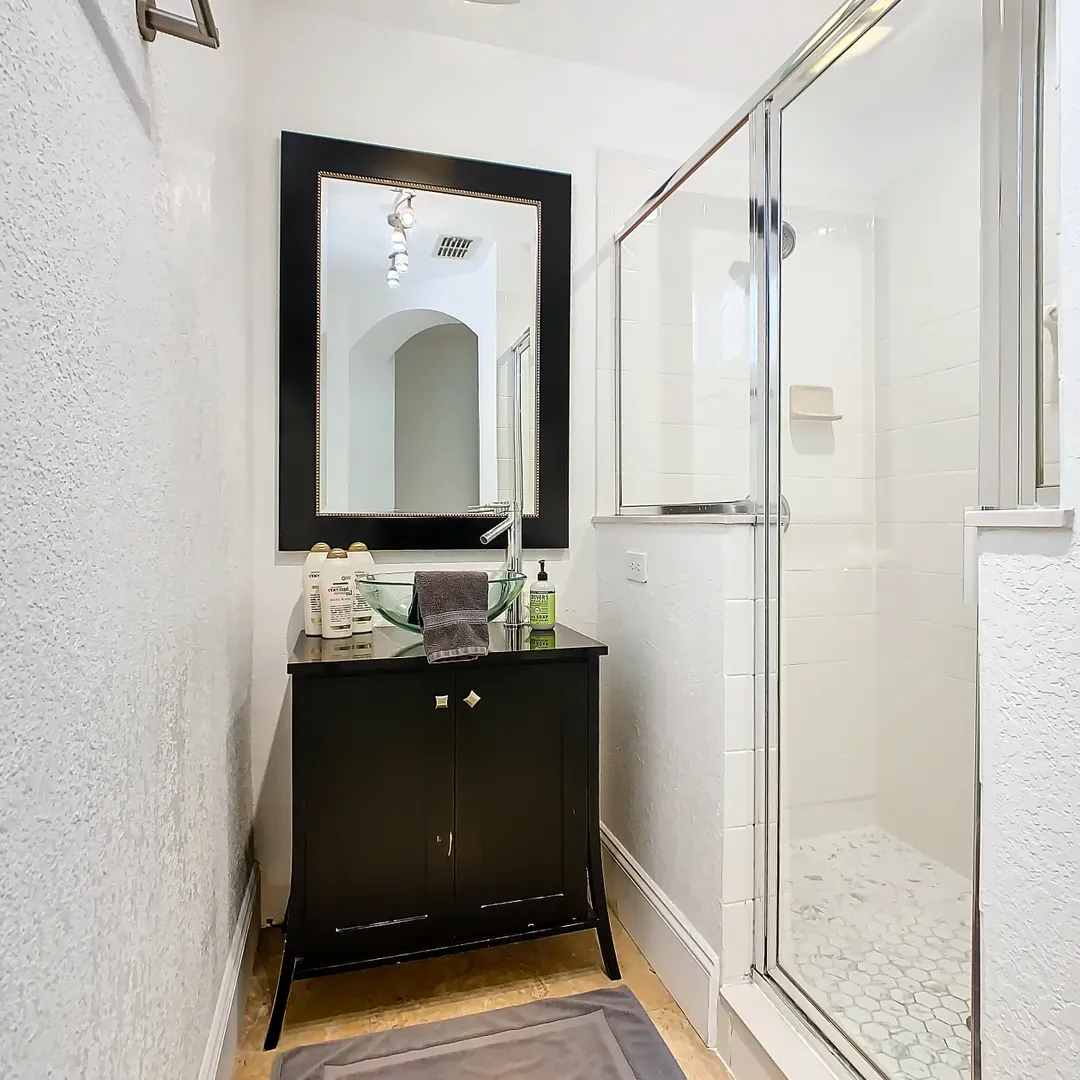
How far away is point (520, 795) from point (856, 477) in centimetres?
106

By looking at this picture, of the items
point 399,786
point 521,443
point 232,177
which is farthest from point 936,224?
point 399,786

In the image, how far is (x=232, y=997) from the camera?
1.40m

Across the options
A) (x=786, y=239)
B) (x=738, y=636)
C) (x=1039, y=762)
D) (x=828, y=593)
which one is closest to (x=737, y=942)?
(x=738, y=636)

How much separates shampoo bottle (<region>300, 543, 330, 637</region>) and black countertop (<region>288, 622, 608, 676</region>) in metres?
0.03

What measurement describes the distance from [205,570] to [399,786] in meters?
0.65

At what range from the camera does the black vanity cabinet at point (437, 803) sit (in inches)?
59.4

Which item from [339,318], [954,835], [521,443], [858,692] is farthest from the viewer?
[521,443]

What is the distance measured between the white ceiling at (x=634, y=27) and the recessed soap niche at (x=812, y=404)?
113 centimetres

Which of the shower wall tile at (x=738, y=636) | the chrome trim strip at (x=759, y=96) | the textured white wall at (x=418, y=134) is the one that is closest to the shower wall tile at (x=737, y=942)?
the shower wall tile at (x=738, y=636)

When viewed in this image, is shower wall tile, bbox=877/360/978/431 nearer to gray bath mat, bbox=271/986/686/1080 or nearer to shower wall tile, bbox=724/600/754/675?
shower wall tile, bbox=724/600/754/675

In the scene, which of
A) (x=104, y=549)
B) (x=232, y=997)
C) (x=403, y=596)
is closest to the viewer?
(x=104, y=549)

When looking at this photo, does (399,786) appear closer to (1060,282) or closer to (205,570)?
(205,570)

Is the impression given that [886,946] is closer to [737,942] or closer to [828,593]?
[737,942]

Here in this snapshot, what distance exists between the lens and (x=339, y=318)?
6.35ft
